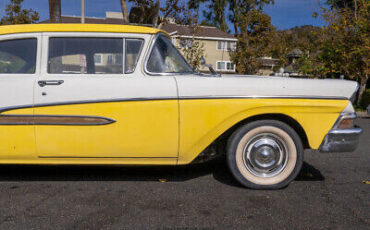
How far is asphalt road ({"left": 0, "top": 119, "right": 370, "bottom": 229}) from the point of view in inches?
101

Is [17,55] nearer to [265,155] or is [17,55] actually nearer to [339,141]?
[265,155]

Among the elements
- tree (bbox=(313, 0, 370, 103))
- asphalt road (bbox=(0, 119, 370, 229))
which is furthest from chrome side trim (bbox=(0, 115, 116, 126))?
tree (bbox=(313, 0, 370, 103))

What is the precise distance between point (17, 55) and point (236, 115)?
7.40ft

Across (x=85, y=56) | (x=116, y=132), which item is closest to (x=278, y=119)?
(x=116, y=132)

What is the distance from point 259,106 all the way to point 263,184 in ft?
2.56

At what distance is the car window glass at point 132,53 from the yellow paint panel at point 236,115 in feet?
A: 2.06

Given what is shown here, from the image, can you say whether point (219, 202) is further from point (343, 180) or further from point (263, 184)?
point (343, 180)

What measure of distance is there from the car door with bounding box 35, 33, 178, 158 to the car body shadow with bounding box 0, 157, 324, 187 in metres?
0.57

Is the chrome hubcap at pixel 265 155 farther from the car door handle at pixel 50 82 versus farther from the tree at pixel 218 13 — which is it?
the tree at pixel 218 13

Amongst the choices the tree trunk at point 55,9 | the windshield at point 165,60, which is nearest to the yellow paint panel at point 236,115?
the windshield at point 165,60

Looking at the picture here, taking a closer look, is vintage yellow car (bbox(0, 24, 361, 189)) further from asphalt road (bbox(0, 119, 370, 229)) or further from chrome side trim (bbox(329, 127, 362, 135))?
asphalt road (bbox(0, 119, 370, 229))

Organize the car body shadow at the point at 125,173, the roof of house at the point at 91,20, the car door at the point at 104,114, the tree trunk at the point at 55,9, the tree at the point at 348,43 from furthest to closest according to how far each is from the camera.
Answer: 1. the roof of house at the point at 91,20
2. the tree at the point at 348,43
3. the tree trunk at the point at 55,9
4. the car body shadow at the point at 125,173
5. the car door at the point at 104,114

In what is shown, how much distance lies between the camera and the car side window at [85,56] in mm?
3314

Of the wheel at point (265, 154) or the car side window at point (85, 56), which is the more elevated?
the car side window at point (85, 56)
